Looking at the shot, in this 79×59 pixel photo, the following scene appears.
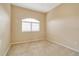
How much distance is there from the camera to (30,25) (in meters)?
1.78

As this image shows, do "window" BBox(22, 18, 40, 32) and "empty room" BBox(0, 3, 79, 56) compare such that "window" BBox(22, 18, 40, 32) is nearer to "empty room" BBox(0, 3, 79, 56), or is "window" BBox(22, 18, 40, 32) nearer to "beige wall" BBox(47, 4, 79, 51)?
"empty room" BBox(0, 3, 79, 56)

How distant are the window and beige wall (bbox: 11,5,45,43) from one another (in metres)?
0.08

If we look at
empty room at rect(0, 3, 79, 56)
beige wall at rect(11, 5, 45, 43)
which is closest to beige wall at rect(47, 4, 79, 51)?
empty room at rect(0, 3, 79, 56)

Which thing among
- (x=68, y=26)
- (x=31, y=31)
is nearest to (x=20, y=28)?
(x=31, y=31)

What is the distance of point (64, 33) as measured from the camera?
8.66ft

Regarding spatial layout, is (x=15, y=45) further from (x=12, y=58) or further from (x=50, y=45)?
(x=12, y=58)

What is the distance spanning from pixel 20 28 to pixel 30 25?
0.23 m

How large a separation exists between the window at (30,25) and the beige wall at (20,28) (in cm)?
8

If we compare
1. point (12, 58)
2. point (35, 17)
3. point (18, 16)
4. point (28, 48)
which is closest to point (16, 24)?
point (18, 16)

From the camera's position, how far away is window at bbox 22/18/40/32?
5.87 feet

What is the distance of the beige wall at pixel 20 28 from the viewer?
1889 millimetres

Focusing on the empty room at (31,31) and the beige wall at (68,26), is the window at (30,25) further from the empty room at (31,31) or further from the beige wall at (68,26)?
the beige wall at (68,26)

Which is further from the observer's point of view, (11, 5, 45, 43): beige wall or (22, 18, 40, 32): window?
(11, 5, 45, 43): beige wall

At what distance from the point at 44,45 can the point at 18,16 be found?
34.9 inches
